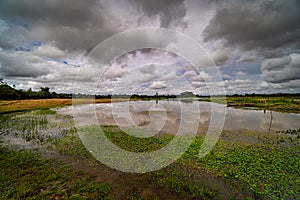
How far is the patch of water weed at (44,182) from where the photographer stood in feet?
→ 13.4

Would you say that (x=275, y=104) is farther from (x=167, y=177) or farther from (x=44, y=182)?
(x=44, y=182)

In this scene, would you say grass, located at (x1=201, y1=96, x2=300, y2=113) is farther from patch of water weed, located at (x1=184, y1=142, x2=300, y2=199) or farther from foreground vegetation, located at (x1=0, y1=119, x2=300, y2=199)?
foreground vegetation, located at (x1=0, y1=119, x2=300, y2=199)

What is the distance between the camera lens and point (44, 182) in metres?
4.66

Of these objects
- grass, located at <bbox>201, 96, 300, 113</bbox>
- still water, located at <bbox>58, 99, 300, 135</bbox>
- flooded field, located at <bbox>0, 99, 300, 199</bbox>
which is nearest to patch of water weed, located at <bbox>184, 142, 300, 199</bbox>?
flooded field, located at <bbox>0, 99, 300, 199</bbox>

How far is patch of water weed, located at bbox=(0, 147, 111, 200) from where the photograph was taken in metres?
4.08

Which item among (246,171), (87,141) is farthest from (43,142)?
(246,171)

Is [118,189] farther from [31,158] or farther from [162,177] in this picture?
[31,158]

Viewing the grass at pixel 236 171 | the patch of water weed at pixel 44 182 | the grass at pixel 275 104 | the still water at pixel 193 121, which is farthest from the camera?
the grass at pixel 275 104

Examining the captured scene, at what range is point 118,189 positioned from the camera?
439cm

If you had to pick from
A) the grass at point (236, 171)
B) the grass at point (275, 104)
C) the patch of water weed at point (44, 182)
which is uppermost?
the grass at point (275, 104)

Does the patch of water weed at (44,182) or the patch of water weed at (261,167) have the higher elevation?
the patch of water weed at (261,167)

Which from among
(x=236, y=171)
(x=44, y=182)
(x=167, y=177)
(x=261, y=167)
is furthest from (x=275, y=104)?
(x=44, y=182)

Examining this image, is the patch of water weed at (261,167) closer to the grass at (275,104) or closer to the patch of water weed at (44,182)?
the patch of water weed at (44,182)

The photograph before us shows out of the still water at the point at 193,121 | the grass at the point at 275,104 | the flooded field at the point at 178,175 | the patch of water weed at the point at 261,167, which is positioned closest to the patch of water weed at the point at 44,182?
the flooded field at the point at 178,175
